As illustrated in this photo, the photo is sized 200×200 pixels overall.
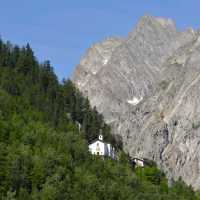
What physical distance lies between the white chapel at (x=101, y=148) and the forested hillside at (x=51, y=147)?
7.17 feet

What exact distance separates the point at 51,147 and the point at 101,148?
33.8 m

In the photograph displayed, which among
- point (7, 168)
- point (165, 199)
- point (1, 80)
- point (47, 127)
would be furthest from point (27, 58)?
point (7, 168)

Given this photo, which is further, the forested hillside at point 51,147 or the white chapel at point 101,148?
the white chapel at point 101,148

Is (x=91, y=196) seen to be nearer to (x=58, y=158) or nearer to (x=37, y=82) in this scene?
(x=58, y=158)

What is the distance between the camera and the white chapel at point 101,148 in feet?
476

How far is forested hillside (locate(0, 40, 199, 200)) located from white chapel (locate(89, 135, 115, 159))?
218 cm

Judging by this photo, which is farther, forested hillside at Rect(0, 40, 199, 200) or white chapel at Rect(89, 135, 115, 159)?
white chapel at Rect(89, 135, 115, 159)

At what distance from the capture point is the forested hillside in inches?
3848

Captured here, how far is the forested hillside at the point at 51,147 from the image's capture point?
97.8m

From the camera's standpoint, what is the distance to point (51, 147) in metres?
114

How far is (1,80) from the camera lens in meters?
147

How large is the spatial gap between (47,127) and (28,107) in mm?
12764

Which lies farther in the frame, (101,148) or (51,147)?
(101,148)

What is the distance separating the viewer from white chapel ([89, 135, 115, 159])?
476 feet
